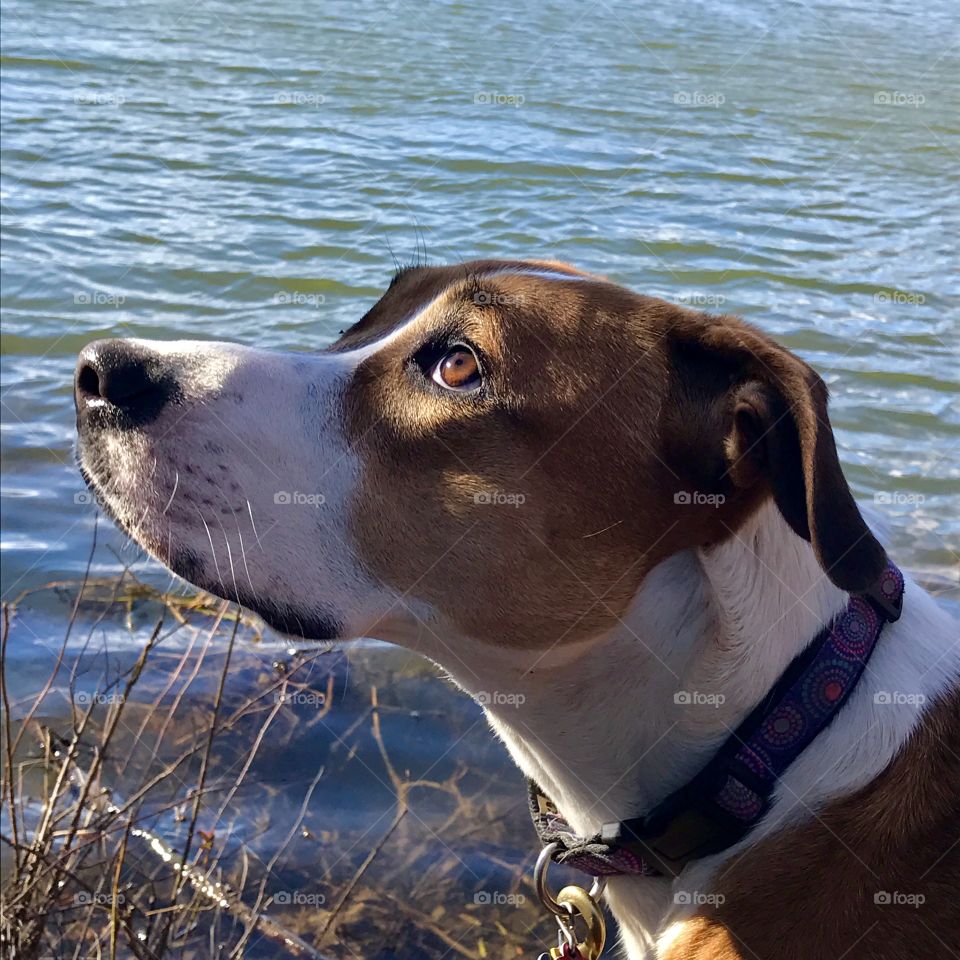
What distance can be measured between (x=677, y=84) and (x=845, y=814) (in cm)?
1399

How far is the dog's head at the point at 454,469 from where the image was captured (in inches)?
113

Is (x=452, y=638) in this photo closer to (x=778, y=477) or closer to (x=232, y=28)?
(x=778, y=477)

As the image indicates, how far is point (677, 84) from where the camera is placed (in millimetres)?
15375

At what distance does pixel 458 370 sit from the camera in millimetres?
3021

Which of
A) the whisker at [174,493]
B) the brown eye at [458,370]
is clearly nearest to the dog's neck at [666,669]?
the brown eye at [458,370]

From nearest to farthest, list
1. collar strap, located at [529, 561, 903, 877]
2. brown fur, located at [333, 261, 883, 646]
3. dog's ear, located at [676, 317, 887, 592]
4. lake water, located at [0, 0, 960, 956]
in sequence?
1. dog's ear, located at [676, 317, 887, 592]
2. collar strap, located at [529, 561, 903, 877]
3. brown fur, located at [333, 261, 883, 646]
4. lake water, located at [0, 0, 960, 956]

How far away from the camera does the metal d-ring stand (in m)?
3.04

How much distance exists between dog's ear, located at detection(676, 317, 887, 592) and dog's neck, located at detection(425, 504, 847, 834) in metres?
0.20

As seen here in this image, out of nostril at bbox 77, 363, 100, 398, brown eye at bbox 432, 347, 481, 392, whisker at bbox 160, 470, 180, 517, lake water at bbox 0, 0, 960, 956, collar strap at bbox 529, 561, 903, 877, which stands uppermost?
brown eye at bbox 432, 347, 481, 392

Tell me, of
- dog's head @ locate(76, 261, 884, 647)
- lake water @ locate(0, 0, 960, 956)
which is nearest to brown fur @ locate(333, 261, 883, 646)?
dog's head @ locate(76, 261, 884, 647)

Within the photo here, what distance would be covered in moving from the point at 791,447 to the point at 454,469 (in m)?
0.80

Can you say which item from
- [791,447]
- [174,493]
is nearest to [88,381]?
[174,493]

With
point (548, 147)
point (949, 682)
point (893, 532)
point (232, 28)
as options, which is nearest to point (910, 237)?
point (548, 147)

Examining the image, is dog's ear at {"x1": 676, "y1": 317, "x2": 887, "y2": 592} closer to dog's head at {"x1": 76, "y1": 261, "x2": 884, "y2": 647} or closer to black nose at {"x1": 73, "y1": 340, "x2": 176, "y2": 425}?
dog's head at {"x1": 76, "y1": 261, "x2": 884, "y2": 647}
